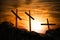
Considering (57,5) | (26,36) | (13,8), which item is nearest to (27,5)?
(13,8)

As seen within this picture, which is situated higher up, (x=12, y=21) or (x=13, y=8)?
(x=13, y=8)

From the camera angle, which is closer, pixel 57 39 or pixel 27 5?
pixel 57 39

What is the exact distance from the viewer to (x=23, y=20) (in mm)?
5758

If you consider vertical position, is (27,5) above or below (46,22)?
above

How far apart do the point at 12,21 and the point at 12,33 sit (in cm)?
93

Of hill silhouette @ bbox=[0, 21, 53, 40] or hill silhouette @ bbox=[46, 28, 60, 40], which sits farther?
hill silhouette @ bbox=[46, 28, 60, 40]

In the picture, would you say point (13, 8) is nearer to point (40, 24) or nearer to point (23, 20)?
point (23, 20)

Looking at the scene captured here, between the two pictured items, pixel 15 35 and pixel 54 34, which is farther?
pixel 54 34

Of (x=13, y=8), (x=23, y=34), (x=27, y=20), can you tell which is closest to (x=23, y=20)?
(x=27, y=20)

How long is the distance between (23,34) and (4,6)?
4.57 ft

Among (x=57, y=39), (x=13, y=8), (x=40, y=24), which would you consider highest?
(x=13, y=8)

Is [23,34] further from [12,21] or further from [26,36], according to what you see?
[12,21]

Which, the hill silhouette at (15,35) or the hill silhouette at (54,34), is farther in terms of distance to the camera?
the hill silhouette at (54,34)

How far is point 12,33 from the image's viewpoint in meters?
4.86
